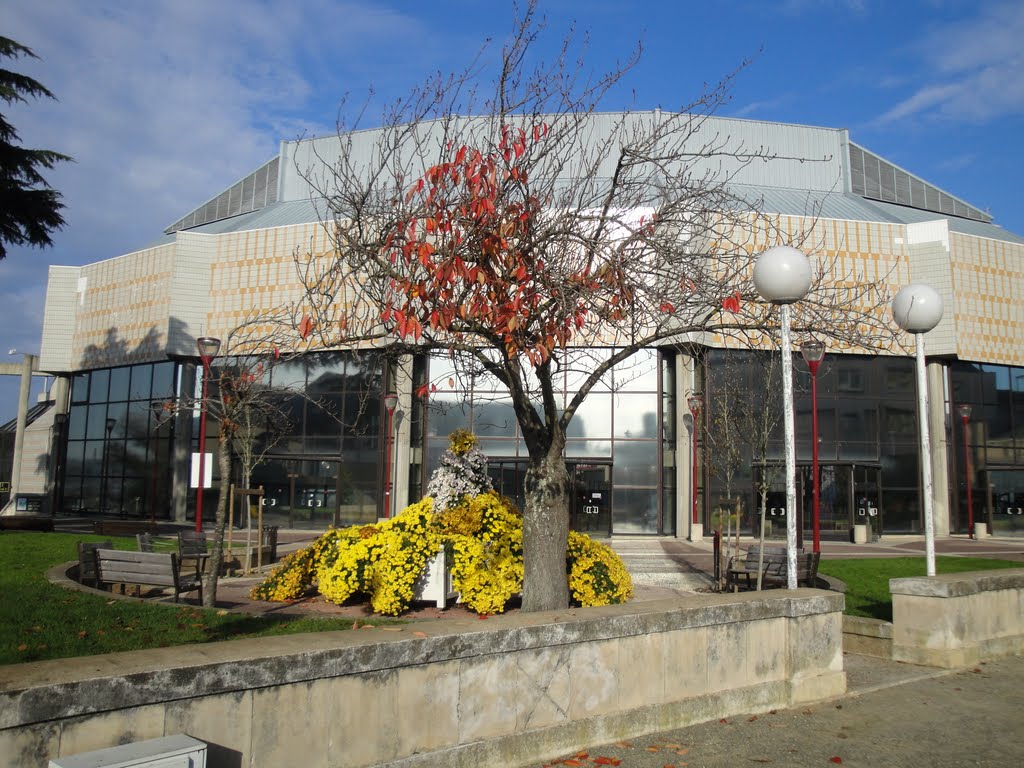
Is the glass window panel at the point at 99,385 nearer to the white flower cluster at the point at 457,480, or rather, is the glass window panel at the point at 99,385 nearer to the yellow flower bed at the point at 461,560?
the yellow flower bed at the point at 461,560

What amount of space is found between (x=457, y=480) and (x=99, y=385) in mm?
32597

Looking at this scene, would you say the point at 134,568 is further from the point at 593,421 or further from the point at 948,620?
the point at 593,421

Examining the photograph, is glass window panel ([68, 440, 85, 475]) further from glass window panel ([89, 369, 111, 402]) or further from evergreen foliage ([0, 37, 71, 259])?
evergreen foliage ([0, 37, 71, 259])

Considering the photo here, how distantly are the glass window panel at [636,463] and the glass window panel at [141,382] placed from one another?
20.5m

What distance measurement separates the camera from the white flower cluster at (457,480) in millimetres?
11953

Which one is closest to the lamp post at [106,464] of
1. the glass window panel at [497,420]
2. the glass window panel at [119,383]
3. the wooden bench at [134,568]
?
the glass window panel at [119,383]

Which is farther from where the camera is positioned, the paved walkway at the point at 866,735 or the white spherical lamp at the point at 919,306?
the white spherical lamp at the point at 919,306

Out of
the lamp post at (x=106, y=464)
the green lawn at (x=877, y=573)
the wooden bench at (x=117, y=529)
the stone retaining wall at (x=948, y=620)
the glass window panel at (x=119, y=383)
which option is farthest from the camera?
the lamp post at (x=106, y=464)

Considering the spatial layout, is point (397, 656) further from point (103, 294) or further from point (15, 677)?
point (103, 294)

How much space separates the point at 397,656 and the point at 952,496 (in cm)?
3432

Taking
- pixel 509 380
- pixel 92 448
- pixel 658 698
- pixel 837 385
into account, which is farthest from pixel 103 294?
pixel 658 698

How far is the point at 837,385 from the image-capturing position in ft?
107

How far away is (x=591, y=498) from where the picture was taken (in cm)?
3114

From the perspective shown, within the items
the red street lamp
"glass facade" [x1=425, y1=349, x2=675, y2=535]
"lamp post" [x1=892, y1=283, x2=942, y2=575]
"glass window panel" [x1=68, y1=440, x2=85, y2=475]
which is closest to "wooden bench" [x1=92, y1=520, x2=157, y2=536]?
"glass facade" [x1=425, y1=349, x2=675, y2=535]
